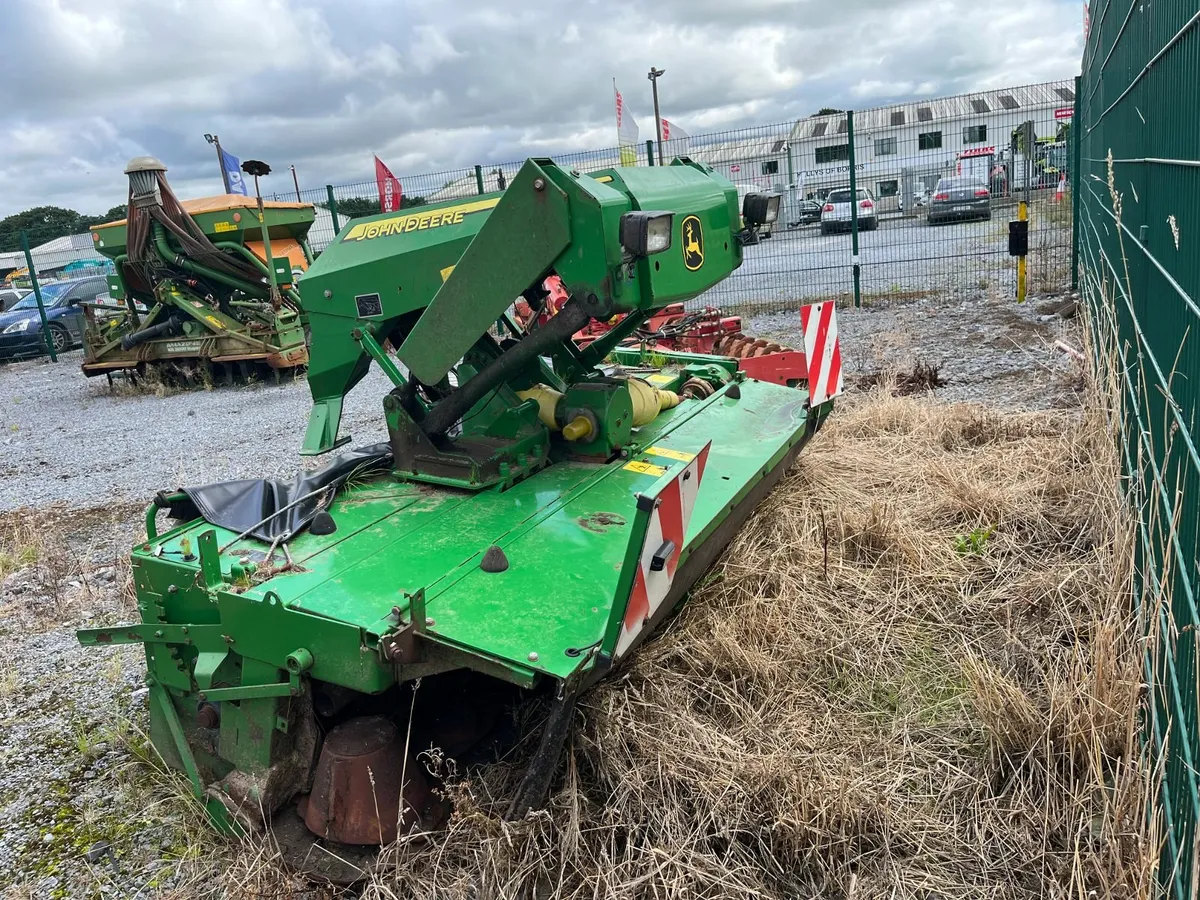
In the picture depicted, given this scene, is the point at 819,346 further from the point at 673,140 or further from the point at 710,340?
the point at 673,140

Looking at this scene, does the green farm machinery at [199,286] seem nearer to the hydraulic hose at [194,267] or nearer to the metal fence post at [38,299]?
the hydraulic hose at [194,267]

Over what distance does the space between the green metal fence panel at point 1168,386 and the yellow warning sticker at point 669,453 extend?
1.69m

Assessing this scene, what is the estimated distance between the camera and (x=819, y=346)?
451 cm

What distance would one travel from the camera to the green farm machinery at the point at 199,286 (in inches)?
388

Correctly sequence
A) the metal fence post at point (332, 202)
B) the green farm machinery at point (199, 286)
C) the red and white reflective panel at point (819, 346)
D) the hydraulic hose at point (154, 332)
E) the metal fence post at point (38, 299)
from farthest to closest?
the metal fence post at point (38, 299) < the metal fence post at point (332, 202) < the hydraulic hose at point (154, 332) < the green farm machinery at point (199, 286) < the red and white reflective panel at point (819, 346)

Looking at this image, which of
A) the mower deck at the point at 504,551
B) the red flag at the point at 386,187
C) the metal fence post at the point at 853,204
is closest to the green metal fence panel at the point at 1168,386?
the mower deck at the point at 504,551

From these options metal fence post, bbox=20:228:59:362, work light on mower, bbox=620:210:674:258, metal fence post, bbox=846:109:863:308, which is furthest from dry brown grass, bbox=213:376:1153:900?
metal fence post, bbox=20:228:59:362

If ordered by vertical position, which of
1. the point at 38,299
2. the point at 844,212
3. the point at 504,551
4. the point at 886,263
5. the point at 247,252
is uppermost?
the point at 247,252

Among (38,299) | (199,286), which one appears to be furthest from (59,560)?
(38,299)

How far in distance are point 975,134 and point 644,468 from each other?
32.6 feet

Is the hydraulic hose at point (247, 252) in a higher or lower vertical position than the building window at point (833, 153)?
lower

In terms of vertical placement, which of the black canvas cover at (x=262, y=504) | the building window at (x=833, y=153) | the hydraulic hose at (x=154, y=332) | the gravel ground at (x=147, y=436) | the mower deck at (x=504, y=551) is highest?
the building window at (x=833, y=153)

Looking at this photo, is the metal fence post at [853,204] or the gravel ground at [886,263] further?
the gravel ground at [886,263]

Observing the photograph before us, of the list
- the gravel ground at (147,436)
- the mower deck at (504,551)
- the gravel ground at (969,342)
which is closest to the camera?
the mower deck at (504,551)
